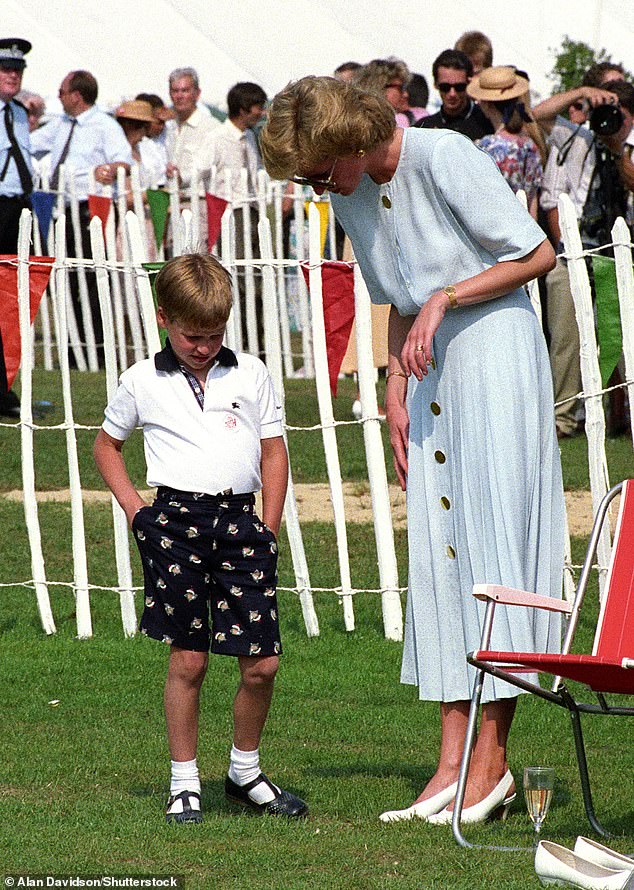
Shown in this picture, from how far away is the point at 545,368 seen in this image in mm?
4160

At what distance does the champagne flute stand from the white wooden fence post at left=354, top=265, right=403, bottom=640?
8.01ft

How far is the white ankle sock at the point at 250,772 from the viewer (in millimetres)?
4258

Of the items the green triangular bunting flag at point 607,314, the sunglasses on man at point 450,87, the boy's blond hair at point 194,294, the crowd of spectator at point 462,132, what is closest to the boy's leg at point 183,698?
the boy's blond hair at point 194,294

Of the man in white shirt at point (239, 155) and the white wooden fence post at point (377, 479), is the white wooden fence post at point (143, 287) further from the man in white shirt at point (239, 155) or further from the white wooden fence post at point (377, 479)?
the man in white shirt at point (239, 155)

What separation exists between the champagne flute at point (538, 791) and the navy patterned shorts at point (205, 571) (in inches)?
28.9

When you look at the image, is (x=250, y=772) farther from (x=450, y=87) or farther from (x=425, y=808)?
(x=450, y=87)

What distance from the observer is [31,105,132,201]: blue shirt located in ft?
47.6

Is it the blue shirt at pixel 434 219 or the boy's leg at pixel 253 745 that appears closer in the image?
the blue shirt at pixel 434 219

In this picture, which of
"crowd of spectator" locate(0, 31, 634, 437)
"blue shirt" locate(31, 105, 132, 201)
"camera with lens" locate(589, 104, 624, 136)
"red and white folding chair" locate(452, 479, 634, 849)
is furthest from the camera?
"blue shirt" locate(31, 105, 132, 201)

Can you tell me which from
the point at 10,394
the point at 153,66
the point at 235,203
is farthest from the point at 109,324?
the point at 153,66

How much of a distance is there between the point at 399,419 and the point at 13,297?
2886mm

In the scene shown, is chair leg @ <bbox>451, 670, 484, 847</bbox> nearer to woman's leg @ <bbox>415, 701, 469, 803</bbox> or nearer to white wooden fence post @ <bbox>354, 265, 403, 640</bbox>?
woman's leg @ <bbox>415, 701, 469, 803</bbox>

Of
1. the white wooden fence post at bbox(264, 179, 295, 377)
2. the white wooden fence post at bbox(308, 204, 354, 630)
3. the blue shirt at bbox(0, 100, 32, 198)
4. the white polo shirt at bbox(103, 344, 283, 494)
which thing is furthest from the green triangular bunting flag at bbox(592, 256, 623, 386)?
the white wooden fence post at bbox(264, 179, 295, 377)

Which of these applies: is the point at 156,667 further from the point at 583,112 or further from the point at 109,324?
the point at 583,112
